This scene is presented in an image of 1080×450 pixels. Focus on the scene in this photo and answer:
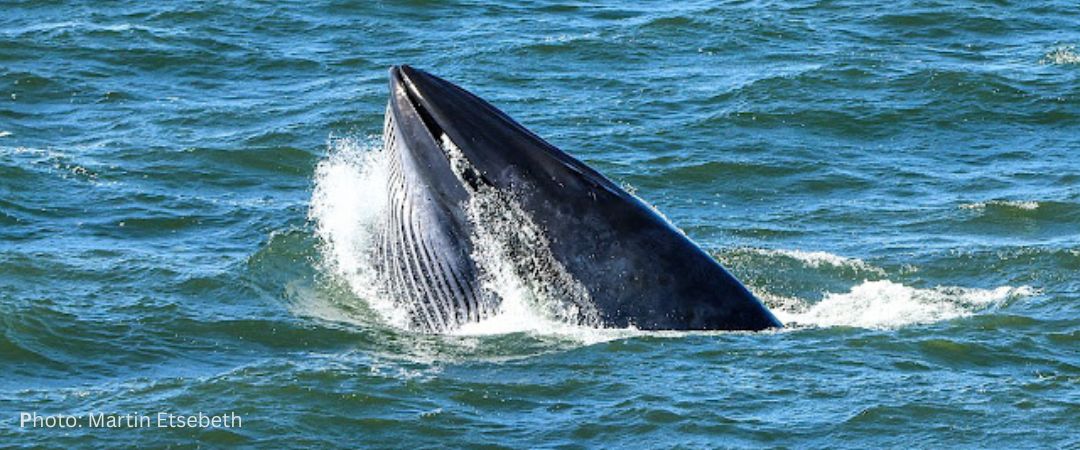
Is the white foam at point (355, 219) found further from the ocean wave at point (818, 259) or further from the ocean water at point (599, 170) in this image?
the ocean wave at point (818, 259)

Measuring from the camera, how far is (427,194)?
12.3 m

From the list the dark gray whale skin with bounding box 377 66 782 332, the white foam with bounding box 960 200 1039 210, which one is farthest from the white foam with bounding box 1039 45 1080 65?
the dark gray whale skin with bounding box 377 66 782 332

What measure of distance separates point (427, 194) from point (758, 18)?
1535cm

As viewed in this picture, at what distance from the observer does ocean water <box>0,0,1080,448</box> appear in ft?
38.6

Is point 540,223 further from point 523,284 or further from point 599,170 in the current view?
point 599,170

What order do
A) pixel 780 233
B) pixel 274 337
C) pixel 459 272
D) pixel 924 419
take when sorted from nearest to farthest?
1. pixel 924 419
2. pixel 459 272
3. pixel 274 337
4. pixel 780 233

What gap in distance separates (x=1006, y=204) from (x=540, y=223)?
7.63 meters

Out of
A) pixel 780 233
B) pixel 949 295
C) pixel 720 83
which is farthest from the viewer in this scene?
pixel 720 83

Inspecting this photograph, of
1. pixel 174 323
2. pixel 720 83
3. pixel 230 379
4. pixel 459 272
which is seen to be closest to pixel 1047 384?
pixel 459 272

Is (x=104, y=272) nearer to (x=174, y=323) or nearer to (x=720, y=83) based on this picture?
(x=174, y=323)

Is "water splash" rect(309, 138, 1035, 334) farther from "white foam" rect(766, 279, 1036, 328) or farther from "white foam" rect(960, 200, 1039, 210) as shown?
"white foam" rect(960, 200, 1039, 210)

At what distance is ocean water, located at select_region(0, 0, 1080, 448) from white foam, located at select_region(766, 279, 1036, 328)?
0.05 m

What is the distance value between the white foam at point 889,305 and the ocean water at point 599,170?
0.16 ft

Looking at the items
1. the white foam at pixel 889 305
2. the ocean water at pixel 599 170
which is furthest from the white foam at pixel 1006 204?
the white foam at pixel 889 305
